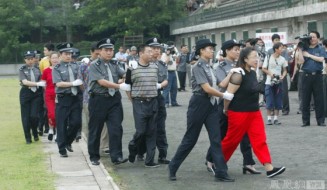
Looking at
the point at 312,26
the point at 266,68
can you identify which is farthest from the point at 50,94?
the point at 312,26

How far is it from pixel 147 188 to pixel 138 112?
1.95 meters

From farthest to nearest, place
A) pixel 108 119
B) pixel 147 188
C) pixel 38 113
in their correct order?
pixel 38 113
pixel 108 119
pixel 147 188

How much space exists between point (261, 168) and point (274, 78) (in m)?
5.83

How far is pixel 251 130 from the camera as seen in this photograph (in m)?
9.77

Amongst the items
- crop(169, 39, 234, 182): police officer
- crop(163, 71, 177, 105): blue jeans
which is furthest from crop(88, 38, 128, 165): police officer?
crop(163, 71, 177, 105): blue jeans

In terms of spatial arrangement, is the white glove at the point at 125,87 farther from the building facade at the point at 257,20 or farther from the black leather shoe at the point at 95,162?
the building facade at the point at 257,20

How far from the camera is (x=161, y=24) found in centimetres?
6231

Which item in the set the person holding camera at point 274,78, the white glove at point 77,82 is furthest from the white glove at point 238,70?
the person holding camera at point 274,78

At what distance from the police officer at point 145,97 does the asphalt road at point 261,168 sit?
46 centimetres

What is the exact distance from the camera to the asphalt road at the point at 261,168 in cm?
943

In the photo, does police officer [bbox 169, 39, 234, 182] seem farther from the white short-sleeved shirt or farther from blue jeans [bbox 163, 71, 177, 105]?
blue jeans [bbox 163, 71, 177, 105]

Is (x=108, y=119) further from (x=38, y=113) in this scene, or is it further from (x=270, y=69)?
(x=270, y=69)

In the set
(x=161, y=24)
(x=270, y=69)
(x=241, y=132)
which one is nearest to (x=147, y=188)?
(x=241, y=132)

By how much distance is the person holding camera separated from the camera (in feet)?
53.3
